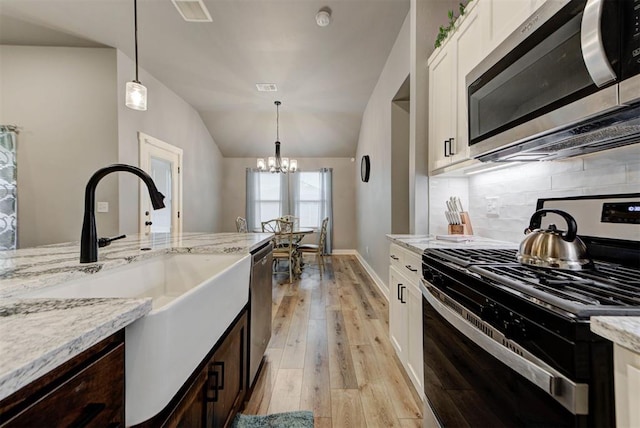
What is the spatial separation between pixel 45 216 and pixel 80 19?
2095 millimetres

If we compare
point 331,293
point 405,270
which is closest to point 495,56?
point 405,270

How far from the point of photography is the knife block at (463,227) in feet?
6.64

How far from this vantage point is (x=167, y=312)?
0.68m

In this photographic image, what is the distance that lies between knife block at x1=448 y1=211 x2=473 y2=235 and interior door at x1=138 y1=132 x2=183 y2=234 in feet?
11.2

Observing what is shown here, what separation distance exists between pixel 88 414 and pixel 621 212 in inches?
66.3

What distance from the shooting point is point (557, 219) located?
52.9 inches

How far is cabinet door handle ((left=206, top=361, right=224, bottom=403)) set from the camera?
3.41ft

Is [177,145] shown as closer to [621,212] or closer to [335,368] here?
[335,368]

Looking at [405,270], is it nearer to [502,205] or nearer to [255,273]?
[502,205]

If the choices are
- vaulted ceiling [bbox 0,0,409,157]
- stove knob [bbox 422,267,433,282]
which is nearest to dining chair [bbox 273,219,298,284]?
vaulted ceiling [bbox 0,0,409,157]

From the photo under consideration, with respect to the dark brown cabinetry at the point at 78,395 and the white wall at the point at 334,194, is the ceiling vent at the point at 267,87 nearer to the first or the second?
the white wall at the point at 334,194

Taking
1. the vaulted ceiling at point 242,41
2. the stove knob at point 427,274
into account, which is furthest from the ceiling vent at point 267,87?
the stove knob at point 427,274

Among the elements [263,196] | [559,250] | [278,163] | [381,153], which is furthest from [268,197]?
[559,250]

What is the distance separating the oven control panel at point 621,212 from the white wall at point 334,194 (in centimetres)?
589
